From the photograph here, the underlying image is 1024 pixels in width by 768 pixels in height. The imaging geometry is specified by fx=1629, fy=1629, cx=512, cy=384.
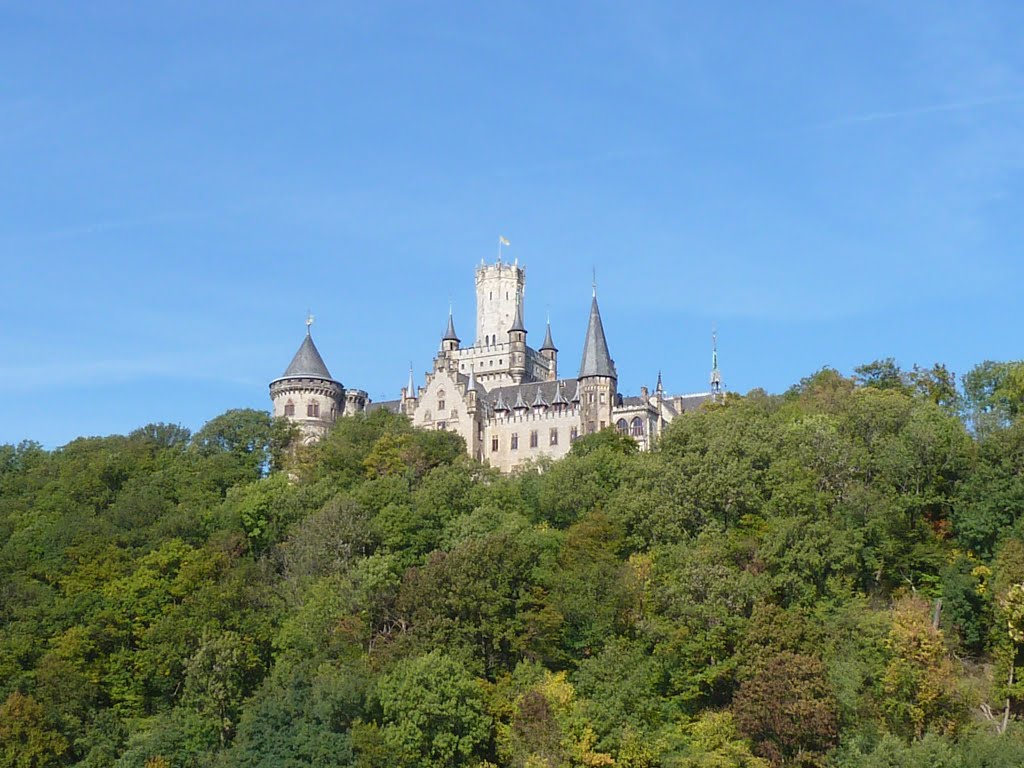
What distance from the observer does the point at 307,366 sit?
104 m

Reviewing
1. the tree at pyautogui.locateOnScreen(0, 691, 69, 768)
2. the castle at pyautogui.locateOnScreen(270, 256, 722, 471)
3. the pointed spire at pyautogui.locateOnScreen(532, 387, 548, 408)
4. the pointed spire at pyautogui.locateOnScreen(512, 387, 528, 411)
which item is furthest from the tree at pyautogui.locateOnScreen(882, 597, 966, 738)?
the pointed spire at pyautogui.locateOnScreen(512, 387, 528, 411)

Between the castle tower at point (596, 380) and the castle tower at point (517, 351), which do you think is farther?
the castle tower at point (517, 351)

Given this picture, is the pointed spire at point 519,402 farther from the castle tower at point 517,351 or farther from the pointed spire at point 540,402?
the castle tower at point 517,351

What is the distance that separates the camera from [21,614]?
66.9m

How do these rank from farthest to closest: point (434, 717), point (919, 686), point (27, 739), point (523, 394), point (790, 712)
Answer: point (523, 394) < point (27, 739) < point (434, 717) < point (790, 712) < point (919, 686)

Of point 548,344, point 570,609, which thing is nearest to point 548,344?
point 548,344

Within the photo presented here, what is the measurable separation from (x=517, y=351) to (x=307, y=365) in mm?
19072

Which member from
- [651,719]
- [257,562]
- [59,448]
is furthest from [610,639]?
[59,448]

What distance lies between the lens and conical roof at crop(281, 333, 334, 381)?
10312 centimetres

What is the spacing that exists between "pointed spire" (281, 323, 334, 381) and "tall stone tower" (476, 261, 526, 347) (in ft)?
68.9

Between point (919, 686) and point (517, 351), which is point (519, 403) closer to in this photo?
point (517, 351)

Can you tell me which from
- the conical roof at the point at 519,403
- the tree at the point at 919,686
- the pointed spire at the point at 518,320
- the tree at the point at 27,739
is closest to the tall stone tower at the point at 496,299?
the pointed spire at the point at 518,320

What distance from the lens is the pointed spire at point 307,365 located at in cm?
10319

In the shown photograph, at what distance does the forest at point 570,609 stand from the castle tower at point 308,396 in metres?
24.6
